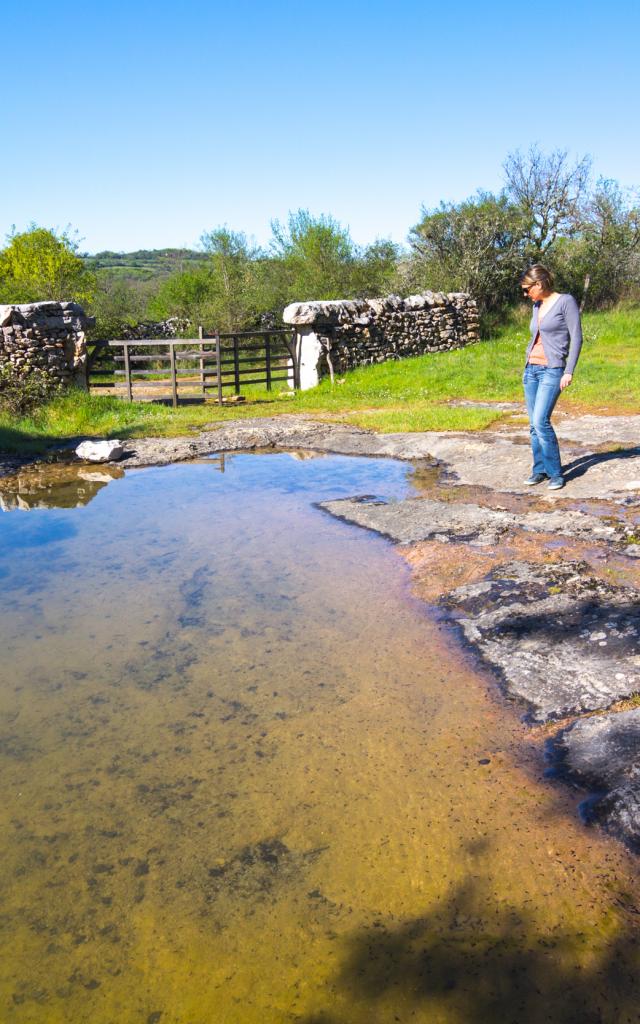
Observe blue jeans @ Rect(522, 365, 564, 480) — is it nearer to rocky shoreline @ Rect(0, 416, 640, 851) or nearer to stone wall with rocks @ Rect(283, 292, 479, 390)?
rocky shoreline @ Rect(0, 416, 640, 851)

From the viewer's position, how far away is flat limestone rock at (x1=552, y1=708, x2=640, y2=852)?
8.30ft

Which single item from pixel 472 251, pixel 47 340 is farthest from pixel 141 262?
pixel 47 340

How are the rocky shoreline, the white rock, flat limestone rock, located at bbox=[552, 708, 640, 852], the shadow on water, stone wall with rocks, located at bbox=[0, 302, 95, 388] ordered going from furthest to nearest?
stone wall with rocks, located at bbox=[0, 302, 95, 388] < the white rock < the rocky shoreline < flat limestone rock, located at bbox=[552, 708, 640, 852] < the shadow on water

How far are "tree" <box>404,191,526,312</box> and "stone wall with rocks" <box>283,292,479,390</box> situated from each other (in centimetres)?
246

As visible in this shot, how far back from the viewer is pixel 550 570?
4652 millimetres

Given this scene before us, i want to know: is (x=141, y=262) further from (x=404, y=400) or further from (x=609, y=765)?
(x=609, y=765)

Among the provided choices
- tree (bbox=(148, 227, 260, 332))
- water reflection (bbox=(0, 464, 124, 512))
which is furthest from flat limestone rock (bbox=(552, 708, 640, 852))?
tree (bbox=(148, 227, 260, 332))

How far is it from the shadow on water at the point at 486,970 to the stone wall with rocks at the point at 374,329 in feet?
50.4

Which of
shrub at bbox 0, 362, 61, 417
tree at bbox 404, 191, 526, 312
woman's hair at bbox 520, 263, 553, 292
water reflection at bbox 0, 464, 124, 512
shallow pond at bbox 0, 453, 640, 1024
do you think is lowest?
Result: shallow pond at bbox 0, 453, 640, 1024

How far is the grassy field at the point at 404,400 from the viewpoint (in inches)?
431

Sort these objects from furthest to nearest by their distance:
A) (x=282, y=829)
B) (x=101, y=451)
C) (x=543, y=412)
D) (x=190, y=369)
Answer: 1. (x=190, y=369)
2. (x=101, y=451)
3. (x=543, y=412)
4. (x=282, y=829)

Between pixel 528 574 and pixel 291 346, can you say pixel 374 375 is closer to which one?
pixel 291 346

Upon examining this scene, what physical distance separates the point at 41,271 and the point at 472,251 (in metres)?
22.4

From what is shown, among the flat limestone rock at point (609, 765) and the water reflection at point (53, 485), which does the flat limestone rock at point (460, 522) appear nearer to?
the flat limestone rock at point (609, 765)
